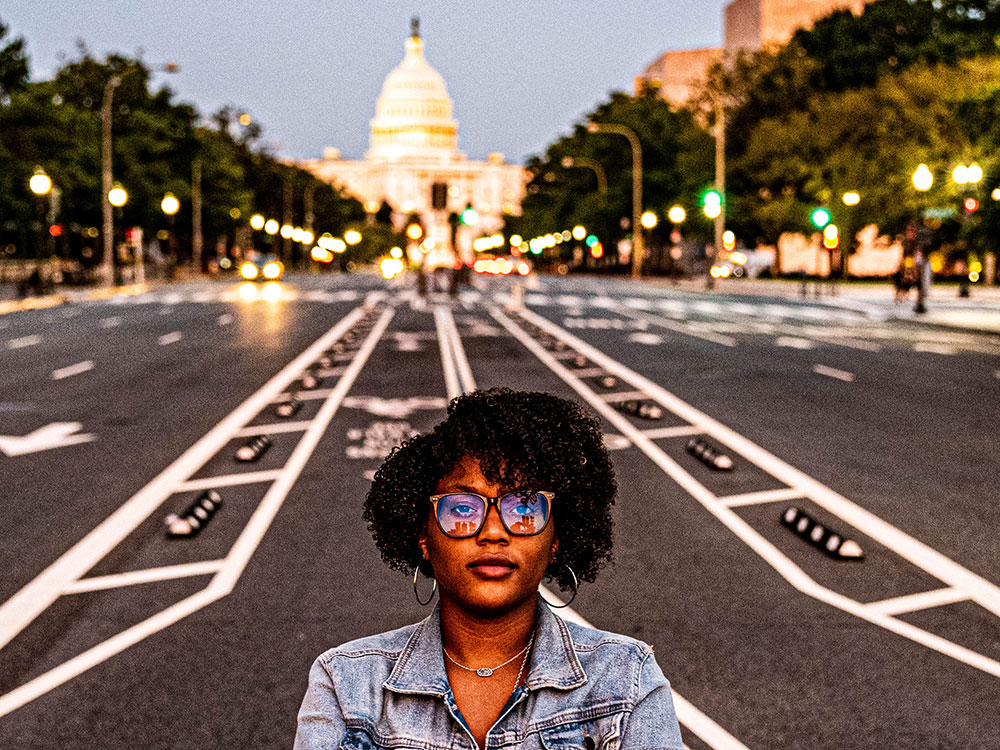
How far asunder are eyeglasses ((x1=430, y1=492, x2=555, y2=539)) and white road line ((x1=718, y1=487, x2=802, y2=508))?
7.45m

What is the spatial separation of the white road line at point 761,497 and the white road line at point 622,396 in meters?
6.66

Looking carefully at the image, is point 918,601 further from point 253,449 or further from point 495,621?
point 253,449

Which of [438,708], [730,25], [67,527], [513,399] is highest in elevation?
[730,25]

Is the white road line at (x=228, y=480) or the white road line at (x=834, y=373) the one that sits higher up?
the white road line at (x=228, y=480)

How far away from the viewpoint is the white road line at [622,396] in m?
17.8

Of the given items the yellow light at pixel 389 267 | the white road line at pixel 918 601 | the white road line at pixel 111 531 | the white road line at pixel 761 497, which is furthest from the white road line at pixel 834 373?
the white road line at pixel 918 601

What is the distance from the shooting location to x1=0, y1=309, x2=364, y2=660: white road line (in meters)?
7.08

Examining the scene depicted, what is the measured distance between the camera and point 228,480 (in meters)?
11.2

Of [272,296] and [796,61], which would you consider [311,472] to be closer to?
[272,296]

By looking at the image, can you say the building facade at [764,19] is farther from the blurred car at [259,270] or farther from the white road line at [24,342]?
the white road line at [24,342]

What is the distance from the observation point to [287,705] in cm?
548

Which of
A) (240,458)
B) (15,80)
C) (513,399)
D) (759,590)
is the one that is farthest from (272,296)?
(513,399)

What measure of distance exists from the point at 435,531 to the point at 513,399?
0.35 m

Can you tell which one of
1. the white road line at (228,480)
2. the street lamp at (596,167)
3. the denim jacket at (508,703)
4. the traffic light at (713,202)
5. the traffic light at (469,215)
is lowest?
the white road line at (228,480)
